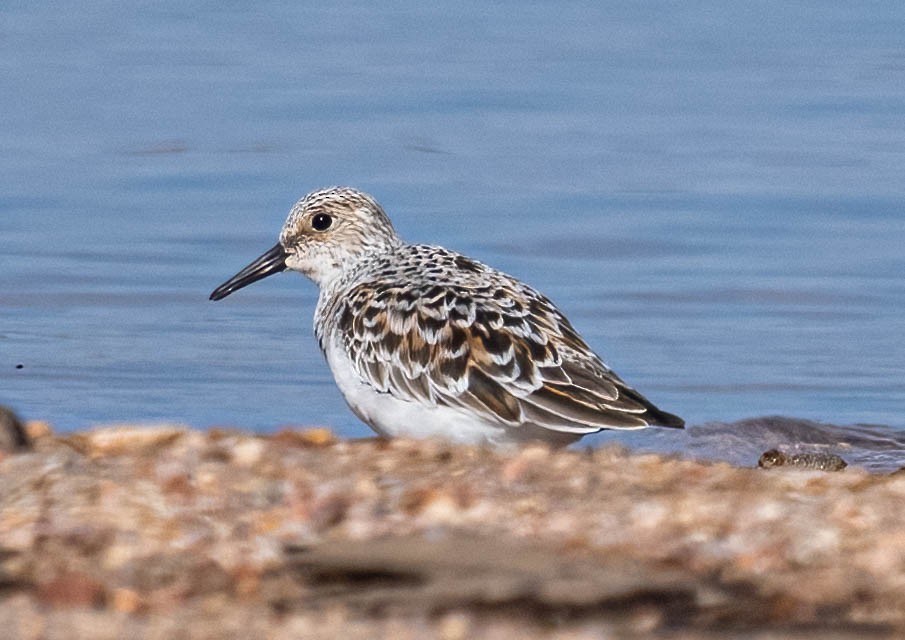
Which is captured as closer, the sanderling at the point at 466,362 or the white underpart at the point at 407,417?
the sanderling at the point at 466,362

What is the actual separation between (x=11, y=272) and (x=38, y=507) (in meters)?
7.74

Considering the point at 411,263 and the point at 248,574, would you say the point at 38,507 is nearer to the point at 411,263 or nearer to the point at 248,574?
the point at 248,574

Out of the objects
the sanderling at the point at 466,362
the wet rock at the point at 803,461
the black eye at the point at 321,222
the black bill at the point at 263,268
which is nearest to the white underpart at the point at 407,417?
the sanderling at the point at 466,362

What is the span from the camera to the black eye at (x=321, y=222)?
802 centimetres

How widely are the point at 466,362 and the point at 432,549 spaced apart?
2.18 meters

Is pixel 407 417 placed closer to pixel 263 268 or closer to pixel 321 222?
pixel 321 222

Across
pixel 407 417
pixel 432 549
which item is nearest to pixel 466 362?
pixel 407 417

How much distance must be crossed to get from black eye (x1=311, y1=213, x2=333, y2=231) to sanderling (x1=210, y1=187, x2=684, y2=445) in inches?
27.7

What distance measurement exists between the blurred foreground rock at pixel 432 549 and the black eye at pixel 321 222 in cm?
300

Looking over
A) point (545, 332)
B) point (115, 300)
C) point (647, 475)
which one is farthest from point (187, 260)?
point (647, 475)

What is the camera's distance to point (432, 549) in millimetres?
4430

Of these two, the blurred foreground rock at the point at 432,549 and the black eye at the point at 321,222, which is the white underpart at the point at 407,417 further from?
the blurred foreground rock at the point at 432,549

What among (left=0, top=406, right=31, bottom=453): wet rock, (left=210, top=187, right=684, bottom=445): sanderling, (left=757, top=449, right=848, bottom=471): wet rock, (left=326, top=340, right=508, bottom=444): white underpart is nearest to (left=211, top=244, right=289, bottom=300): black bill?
(left=210, top=187, right=684, bottom=445): sanderling

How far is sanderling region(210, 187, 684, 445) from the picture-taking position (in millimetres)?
6473
